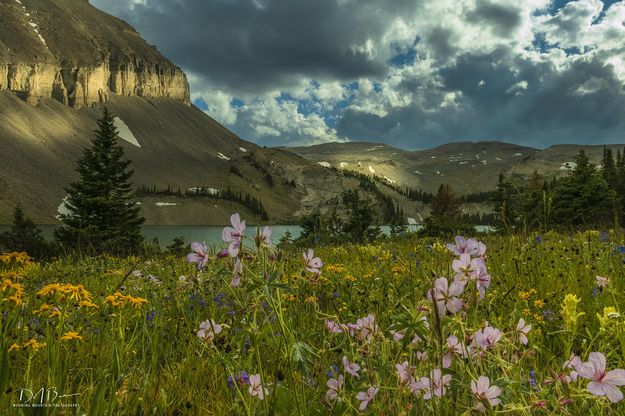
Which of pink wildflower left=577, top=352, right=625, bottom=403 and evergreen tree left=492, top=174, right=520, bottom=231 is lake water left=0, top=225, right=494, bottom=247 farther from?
pink wildflower left=577, top=352, right=625, bottom=403

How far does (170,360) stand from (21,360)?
1.18 metres

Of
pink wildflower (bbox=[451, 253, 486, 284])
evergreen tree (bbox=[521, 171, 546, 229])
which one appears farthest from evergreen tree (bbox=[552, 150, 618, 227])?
pink wildflower (bbox=[451, 253, 486, 284])

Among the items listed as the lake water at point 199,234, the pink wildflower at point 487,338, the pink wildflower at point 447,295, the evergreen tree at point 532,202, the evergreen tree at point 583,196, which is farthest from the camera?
the evergreen tree at point 583,196

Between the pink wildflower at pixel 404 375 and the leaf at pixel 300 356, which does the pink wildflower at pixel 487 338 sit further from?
the leaf at pixel 300 356

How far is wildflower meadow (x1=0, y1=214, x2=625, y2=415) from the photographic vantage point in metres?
1.52

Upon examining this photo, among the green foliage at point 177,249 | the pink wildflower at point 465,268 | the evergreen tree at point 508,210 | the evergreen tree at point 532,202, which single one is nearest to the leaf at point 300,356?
the pink wildflower at point 465,268

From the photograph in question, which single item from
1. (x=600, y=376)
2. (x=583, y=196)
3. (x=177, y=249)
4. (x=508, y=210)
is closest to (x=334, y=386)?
(x=600, y=376)

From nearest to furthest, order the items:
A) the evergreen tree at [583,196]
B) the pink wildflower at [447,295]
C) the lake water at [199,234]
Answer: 1. the pink wildflower at [447,295]
2. the lake water at [199,234]
3. the evergreen tree at [583,196]

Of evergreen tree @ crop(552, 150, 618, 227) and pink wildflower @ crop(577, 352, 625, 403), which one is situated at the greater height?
evergreen tree @ crop(552, 150, 618, 227)

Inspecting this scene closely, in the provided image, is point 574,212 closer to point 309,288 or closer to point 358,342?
point 309,288

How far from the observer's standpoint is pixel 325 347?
3.33 m

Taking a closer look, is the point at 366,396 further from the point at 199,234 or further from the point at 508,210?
the point at 199,234

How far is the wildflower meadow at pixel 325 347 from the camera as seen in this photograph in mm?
1518

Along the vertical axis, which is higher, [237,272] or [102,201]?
[102,201]
